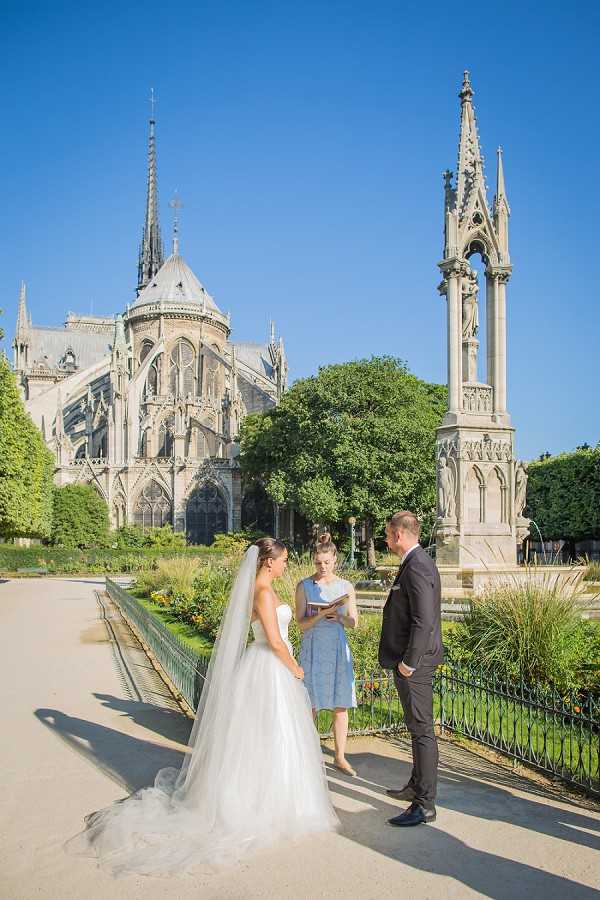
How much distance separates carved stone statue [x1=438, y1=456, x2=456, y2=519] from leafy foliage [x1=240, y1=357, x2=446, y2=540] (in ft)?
69.1

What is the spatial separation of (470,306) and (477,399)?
5.95ft

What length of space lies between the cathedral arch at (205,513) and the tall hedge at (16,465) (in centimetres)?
2110

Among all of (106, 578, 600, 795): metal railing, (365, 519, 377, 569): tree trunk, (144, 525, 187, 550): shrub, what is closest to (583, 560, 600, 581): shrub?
(106, 578, 600, 795): metal railing

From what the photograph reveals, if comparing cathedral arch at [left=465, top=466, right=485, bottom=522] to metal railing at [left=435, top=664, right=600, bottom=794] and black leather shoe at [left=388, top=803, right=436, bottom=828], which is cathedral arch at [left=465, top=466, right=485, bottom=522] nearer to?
metal railing at [left=435, top=664, right=600, bottom=794]

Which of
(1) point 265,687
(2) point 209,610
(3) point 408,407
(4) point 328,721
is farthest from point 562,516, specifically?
(1) point 265,687

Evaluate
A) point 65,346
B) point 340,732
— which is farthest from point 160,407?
point 340,732

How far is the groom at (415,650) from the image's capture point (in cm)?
493

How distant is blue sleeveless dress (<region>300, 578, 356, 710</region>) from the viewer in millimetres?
6016

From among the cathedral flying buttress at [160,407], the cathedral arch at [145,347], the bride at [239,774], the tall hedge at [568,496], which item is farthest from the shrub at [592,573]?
the cathedral arch at [145,347]

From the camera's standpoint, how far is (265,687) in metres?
5.05

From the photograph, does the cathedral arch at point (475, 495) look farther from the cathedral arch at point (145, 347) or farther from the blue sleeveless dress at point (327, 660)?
the cathedral arch at point (145, 347)

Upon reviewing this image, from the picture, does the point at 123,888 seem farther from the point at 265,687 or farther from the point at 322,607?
the point at 322,607

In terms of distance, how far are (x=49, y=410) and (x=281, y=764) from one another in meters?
59.5

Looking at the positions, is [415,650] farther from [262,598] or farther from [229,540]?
[229,540]
